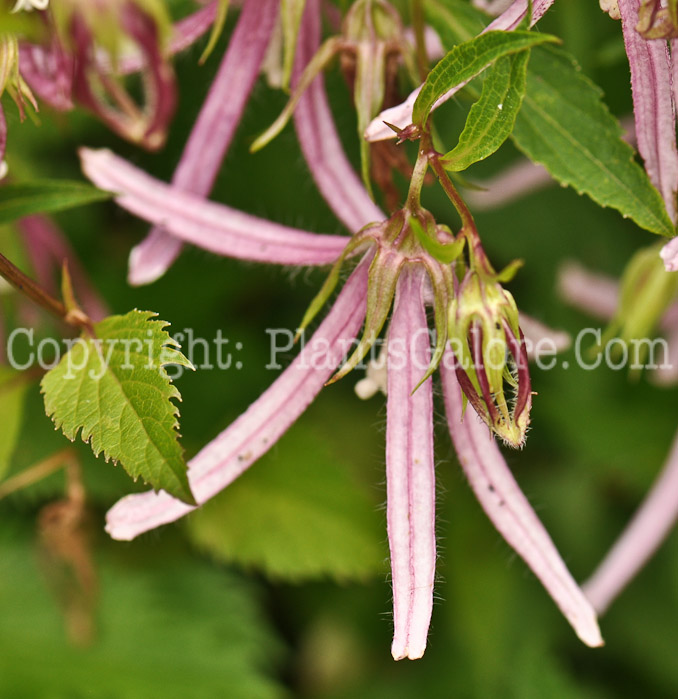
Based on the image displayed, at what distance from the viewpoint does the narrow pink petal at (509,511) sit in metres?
0.66

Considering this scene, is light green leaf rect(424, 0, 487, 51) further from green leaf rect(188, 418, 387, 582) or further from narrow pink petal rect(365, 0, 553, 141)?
green leaf rect(188, 418, 387, 582)

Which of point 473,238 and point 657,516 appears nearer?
point 473,238

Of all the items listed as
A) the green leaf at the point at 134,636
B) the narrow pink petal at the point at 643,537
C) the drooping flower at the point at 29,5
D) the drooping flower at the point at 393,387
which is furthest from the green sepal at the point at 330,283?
the green leaf at the point at 134,636

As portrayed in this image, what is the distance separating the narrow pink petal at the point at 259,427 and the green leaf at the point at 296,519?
52 cm

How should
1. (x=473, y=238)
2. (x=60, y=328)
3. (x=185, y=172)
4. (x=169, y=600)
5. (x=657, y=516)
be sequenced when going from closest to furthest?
1. (x=473, y=238)
2. (x=185, y=172)
3. (x=657, y=516)
4. (x=60, y=328)
5. (x=169, y=600)

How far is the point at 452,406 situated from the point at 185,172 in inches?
12.1

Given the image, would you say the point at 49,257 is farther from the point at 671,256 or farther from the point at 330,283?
the point at 671,256

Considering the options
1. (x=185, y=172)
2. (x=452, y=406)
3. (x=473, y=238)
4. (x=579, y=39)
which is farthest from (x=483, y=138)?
(x=579, y=39)

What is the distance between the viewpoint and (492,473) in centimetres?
67

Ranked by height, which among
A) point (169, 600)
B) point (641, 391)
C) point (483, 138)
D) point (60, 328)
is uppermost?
point (483, 138)

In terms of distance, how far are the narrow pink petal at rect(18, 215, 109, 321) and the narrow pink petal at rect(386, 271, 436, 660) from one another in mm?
584

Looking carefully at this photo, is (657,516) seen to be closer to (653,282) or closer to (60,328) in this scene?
(653,282)

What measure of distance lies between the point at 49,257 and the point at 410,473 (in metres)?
0.70

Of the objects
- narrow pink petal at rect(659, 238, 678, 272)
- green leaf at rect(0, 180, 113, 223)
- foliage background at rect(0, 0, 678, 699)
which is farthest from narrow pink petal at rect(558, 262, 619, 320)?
green leaf at rect(0, 180, 113, 223)
